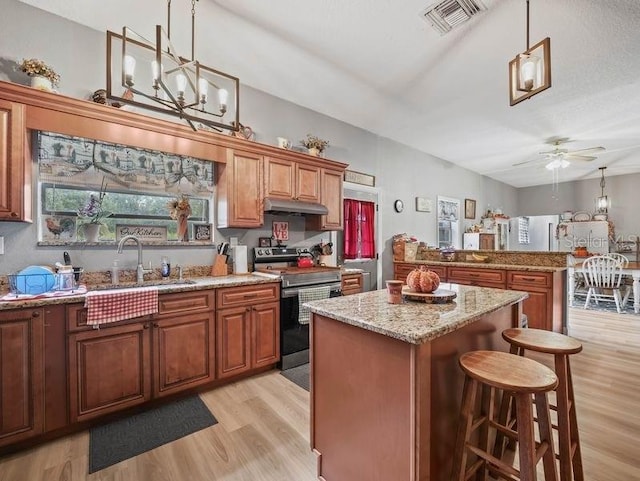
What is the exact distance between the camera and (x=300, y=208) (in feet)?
10.9

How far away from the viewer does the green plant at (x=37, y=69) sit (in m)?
2.06

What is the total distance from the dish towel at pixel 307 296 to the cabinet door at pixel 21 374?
1.89m

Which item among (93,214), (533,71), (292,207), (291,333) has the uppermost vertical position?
(533,71)

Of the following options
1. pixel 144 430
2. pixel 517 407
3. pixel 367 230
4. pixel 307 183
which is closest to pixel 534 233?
pixel 367 230

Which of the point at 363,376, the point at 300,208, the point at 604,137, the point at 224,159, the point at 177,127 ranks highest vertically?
the point at 604,137

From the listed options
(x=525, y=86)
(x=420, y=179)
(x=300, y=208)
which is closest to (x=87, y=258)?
(x=300, y=208)

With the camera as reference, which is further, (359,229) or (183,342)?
(359,229)

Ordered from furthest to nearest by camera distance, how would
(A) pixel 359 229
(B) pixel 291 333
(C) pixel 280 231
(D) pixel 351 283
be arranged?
(A) pixel 359 229 → (D) pixel 351 283 → (C) pixel 280 231 → (B) pixel 291 333

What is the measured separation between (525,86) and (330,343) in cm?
193

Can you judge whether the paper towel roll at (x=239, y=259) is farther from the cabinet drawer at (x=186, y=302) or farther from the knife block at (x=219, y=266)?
the cabinet drawer at (x=186, y=302)

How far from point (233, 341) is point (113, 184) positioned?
174 cm

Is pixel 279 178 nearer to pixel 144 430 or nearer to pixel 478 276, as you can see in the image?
pixel 144 430

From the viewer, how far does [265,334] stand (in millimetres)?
2791

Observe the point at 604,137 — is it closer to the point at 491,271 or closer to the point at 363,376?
the point at 491,271
